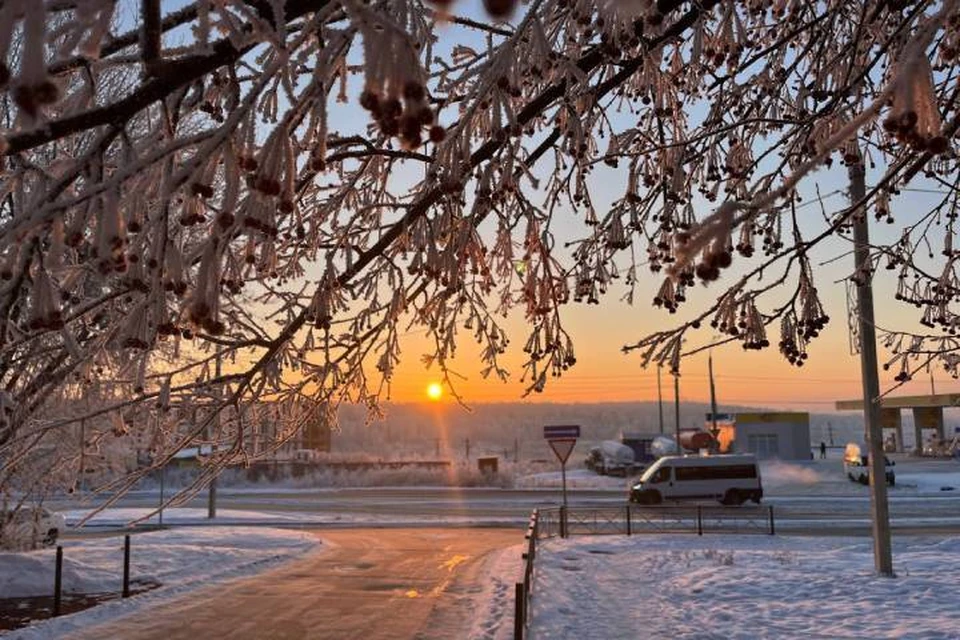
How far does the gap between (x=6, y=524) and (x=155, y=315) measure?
17.0m

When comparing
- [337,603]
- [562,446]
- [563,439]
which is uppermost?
[563,439]

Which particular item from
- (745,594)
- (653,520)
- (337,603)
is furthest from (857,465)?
(337,603)

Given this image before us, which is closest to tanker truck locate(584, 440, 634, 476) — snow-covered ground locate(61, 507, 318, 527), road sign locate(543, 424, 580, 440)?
snow-covered ground locate(61, 507, 318, 527)

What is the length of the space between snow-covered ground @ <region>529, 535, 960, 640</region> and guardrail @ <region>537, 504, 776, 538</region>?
480 centimetres

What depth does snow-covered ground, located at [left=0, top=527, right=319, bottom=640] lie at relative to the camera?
11.2 metres

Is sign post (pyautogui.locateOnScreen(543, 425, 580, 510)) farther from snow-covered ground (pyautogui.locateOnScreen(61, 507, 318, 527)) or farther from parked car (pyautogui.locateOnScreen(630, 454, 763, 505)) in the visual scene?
snow-covered ground (pyautogui.locateOnScreen(61, 507, 318, 527))

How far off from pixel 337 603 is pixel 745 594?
575 centimetres

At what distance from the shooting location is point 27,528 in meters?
17.9

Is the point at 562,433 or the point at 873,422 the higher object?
the point at 873,422

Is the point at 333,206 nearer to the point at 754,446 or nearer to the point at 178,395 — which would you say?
the point at 178,395

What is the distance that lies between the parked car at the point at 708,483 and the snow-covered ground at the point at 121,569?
50.5 ft

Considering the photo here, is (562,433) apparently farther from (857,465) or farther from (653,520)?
(857,465)

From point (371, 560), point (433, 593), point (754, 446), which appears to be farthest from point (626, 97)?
point (754, 446)

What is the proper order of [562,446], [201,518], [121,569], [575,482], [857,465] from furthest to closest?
[575,482] → [857,465] → [201,518] → [562,446] → [121,569]
